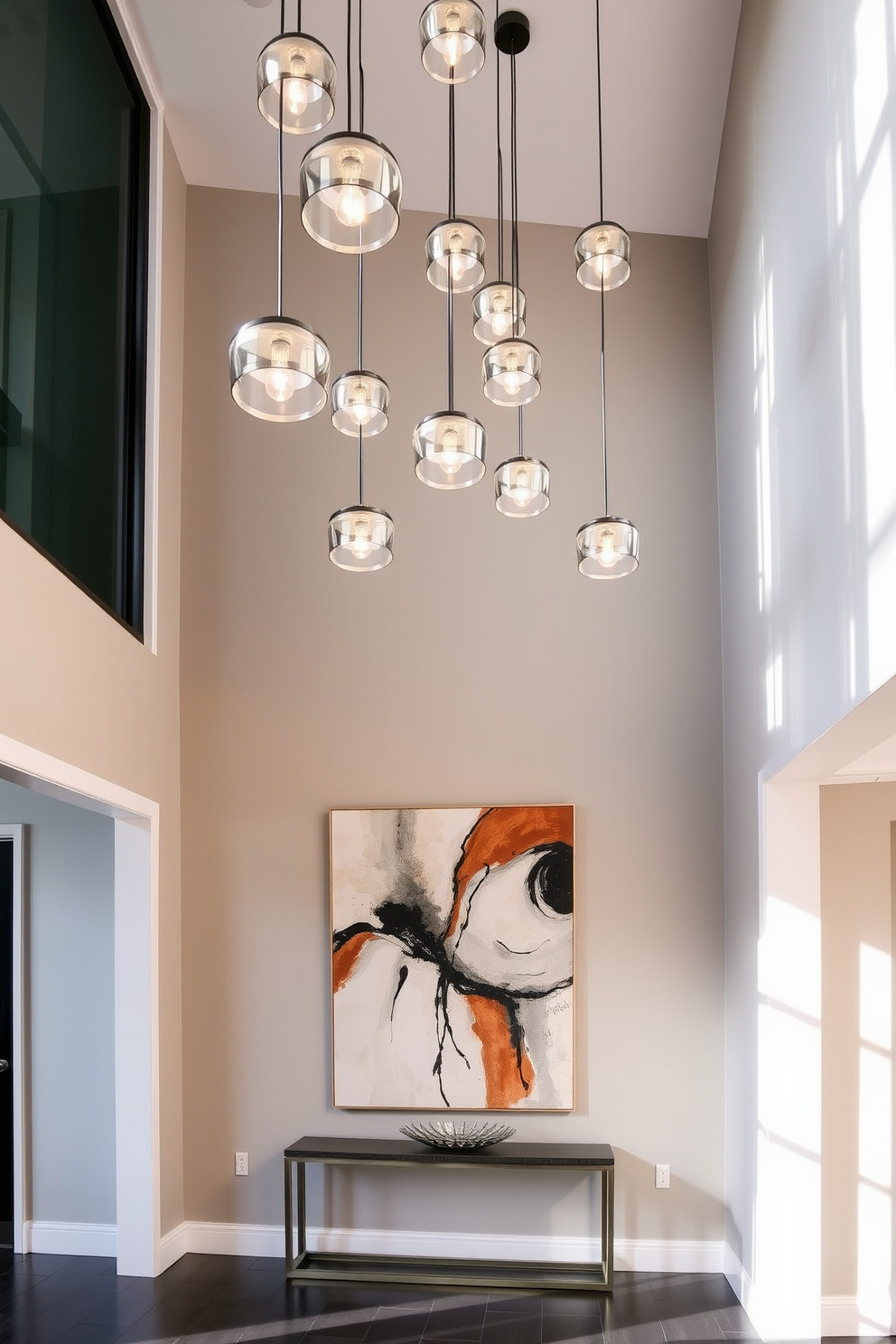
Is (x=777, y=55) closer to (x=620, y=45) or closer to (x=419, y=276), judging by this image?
(x=620, y=45)

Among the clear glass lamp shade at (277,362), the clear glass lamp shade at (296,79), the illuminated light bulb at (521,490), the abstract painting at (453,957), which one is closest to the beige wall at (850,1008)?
the abstract painting at (453,957)

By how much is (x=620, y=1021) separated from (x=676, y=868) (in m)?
0.74

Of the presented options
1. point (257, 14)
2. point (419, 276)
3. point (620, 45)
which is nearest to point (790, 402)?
point (620, 45)

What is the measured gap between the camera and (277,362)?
2666 millimetres

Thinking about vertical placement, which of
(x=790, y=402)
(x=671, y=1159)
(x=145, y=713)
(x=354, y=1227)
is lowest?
(x=354, y=1227)

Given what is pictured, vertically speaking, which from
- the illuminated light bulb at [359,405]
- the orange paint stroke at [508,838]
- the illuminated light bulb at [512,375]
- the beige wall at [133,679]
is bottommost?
the orange paint stroke at [508,838]

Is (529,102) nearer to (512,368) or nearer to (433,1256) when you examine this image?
→ (512,368)

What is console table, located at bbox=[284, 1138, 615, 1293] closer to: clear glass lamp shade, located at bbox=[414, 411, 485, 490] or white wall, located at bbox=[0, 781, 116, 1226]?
white wall, located at bbox=[0, 781, 116, 1226]

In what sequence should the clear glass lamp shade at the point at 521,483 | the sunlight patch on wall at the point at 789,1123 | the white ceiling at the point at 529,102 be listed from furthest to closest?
the white ceiling at the point at 529,102
the sunlight patch on wall at the point at 789,1123
the clear glass lamp shade at the point at 521,483

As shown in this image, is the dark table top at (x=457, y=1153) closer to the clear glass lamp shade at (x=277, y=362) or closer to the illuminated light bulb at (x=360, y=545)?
the illuminated light bulb at (x=360, y=545)

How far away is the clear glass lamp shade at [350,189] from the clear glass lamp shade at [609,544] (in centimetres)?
130

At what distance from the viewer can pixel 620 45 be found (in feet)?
16.4

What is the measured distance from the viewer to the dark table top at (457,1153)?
4.99m

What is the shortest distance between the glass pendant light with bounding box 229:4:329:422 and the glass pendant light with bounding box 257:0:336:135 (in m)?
0.03
